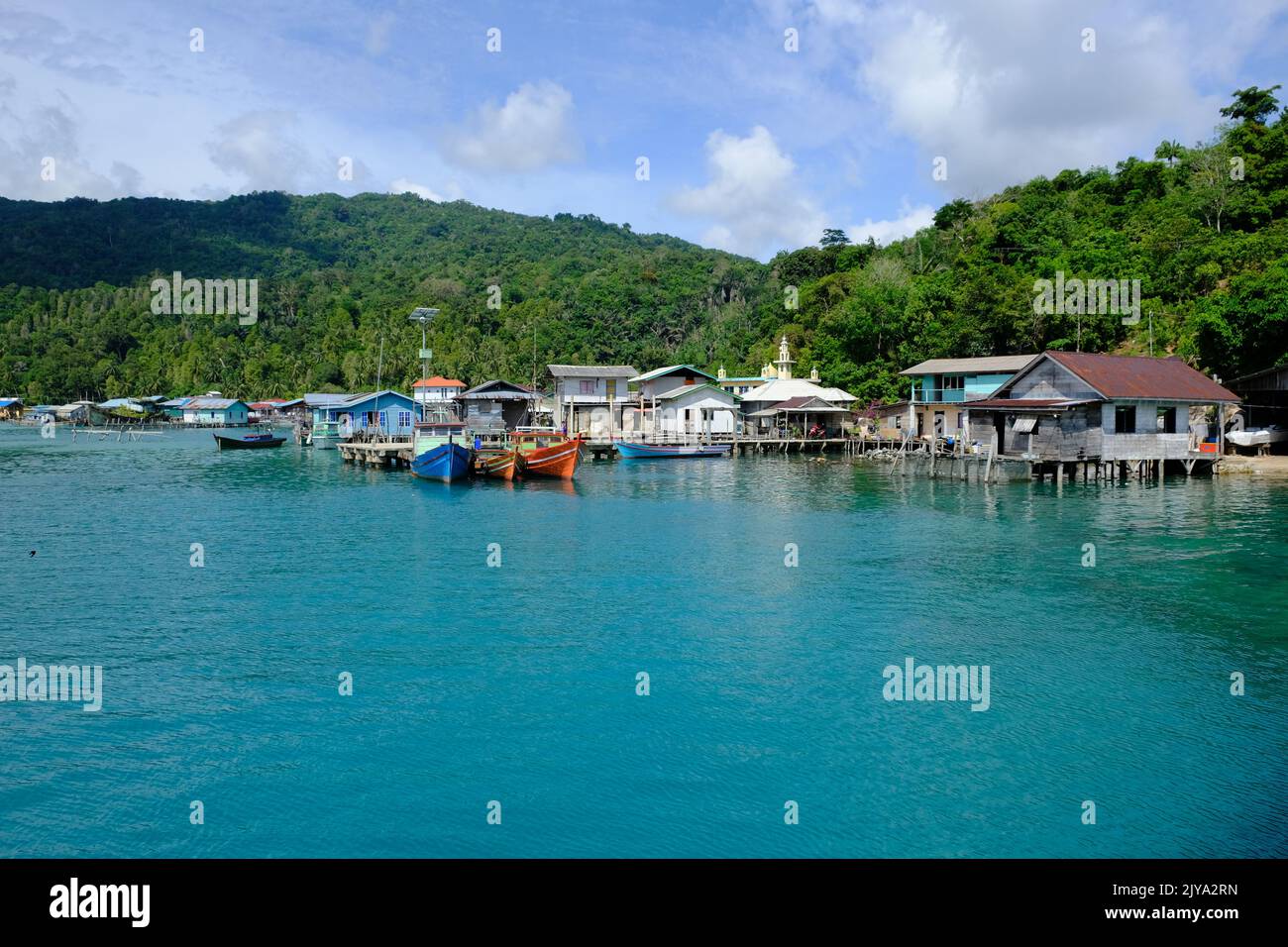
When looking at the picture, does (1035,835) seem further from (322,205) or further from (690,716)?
(322,205)

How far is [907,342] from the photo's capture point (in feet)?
202

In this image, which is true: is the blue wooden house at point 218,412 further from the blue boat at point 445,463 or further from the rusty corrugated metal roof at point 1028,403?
the rusty corrugated metal roof at point 1028,403

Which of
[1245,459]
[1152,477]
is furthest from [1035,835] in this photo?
[1245,459]

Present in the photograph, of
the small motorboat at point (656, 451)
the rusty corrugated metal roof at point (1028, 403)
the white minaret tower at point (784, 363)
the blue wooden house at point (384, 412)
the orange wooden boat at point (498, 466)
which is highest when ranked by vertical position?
the white minaret tower at point (784, 363)

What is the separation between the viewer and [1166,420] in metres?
40.3

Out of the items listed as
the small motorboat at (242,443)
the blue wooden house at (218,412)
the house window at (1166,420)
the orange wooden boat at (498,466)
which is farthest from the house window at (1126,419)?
the blue wooden house at (218,412)

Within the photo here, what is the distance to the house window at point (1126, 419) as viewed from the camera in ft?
128

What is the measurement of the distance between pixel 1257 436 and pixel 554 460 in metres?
33.7

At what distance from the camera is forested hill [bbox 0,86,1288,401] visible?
53.2 metres

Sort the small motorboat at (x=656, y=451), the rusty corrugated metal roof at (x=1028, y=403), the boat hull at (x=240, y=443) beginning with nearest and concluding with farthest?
the rusty corrugated metal roof at (x=1028, y=403) < the small motorboat at (x=656, y=451) < the boat hull at (x=240, y=443)

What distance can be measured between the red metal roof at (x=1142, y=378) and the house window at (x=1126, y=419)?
95 centimetres

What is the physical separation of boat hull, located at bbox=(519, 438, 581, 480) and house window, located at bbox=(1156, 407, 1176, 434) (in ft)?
87.7
